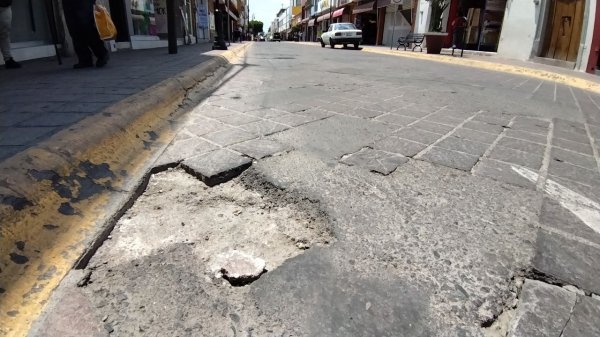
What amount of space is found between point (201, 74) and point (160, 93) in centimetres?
204

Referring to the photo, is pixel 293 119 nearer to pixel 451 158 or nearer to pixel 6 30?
pixel 451 158

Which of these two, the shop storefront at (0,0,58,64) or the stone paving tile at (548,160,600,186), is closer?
the stone paving tile at (548,160,600,186)

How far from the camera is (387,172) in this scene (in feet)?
7.11

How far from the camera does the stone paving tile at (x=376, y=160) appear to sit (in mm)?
2226

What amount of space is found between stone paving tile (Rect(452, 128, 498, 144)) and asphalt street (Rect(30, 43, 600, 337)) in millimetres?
26

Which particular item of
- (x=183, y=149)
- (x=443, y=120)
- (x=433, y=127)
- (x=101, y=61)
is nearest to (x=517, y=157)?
(x=433, y=127)

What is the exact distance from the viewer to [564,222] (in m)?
1.68

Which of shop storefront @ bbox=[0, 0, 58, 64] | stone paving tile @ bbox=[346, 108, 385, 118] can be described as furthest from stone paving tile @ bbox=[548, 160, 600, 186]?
shop storefront @ bbox=[0, 0, 58, 64]

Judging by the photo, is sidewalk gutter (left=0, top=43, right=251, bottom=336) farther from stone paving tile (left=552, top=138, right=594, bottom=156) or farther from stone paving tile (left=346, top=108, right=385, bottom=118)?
stone paving tile (left=552, top=138, right=594, bottom=156)

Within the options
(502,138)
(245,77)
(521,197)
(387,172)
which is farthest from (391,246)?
(245,77)

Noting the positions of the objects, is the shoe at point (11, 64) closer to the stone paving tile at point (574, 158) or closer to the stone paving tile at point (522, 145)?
the stone paving tile at point (522, 145)

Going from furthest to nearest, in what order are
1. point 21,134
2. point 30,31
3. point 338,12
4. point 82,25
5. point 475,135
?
1. point 338,12
2. point 30,31
3. point 82,25
4. point 475,135
5. point 21,134

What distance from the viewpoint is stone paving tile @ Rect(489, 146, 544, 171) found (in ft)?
7.96

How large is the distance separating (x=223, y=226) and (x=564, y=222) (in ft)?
5.03
